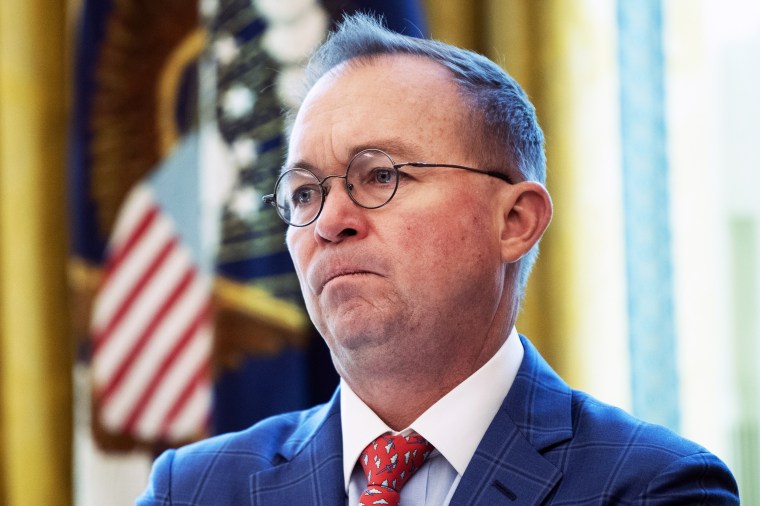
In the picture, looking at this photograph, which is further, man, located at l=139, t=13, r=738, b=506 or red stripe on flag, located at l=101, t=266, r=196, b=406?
red stripe on flag, located at l=101, t=266, r=196, b=406

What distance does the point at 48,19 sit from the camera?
314 centimetres

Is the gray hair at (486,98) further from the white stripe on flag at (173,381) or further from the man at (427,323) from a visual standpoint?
the white stripe on flag at (173,381)

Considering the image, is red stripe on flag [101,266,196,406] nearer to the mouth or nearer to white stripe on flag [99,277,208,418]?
white stripe on flag [99,277,208,418]

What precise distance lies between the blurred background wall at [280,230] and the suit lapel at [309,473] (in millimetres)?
865

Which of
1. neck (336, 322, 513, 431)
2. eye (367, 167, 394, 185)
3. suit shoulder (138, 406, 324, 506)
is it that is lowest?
suit shoulder (138, 406, 324, 506)

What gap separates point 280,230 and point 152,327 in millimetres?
586

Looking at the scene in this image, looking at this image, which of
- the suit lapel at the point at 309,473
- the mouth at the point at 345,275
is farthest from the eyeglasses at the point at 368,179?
the suit lapel at the point at 309,473

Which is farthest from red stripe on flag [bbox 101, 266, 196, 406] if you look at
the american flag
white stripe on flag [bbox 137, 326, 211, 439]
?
white stripe on flag [bbox 137, 326, 211, 439]

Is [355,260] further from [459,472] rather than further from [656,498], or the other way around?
[656,498]

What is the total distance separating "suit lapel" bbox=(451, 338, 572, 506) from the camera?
155 centimetres

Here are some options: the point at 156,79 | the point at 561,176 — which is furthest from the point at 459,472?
the point at 156,79

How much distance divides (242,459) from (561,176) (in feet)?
4.46

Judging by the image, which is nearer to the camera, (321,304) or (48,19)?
(321,304)

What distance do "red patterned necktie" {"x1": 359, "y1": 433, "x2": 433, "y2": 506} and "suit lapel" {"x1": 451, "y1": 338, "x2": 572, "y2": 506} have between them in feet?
0.34
